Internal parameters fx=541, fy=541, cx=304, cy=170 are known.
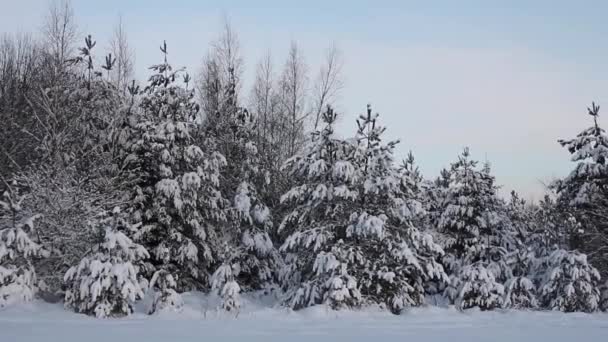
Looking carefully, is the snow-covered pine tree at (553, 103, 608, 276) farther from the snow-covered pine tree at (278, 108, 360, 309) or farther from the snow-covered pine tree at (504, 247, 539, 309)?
the snow-covered pine tree at (278, 108, 360, 309)

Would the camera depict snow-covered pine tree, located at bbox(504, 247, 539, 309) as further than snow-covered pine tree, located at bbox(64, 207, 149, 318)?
Yes

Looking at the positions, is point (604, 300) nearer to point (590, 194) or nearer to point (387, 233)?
point (590, 194)

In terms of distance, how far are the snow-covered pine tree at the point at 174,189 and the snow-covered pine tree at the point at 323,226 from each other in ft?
9.27

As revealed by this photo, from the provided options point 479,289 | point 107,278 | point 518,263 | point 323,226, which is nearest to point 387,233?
point 323,226

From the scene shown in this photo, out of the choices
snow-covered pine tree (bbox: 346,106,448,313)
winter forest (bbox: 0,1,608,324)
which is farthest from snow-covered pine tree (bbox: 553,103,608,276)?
snow-covered pine tree (bbox: 346,106,448,313)

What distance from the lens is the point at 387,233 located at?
1631 centimetres

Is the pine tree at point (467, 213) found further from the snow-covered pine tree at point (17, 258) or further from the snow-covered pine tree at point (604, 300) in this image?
the snow-covered pine tree at point (17, 258)

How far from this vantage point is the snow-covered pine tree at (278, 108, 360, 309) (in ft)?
50.9

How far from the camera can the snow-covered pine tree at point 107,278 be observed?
547 inches

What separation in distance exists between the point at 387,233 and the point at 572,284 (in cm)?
648

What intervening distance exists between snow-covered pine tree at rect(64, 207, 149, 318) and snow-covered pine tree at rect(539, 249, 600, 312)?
13.2 meters

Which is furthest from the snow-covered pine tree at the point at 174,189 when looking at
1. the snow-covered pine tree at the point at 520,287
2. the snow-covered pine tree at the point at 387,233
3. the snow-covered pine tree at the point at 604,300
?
the snow-covered pine tree at the point at 604,300

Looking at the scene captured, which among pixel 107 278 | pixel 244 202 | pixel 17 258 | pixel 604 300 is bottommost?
pixel 604 300

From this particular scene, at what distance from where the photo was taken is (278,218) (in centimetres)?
2212
